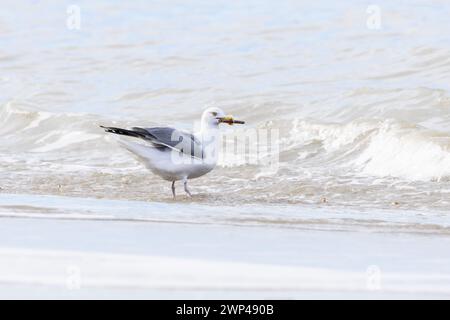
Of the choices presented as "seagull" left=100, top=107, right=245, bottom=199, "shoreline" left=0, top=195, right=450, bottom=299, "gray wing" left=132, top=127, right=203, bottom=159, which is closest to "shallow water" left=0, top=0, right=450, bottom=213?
"seagull" left=100, top=107, right=245, bottom=199

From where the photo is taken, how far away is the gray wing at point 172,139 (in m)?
9.35

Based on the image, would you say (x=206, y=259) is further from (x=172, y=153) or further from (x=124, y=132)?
(x=172, y=153)

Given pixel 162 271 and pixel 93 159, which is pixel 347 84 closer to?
pixel 93 159

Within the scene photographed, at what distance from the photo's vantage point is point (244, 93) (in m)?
16.0

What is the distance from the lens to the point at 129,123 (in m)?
14.7

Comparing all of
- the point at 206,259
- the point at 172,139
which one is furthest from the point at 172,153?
the point at 206,259

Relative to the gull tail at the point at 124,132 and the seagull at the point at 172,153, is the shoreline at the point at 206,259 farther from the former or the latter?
the seagull at the point at 172,153

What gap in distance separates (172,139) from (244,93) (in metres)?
6.69

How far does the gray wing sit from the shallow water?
0.44 meters

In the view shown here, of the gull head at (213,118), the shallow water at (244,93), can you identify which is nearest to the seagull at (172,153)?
the shallow water at (244,93)

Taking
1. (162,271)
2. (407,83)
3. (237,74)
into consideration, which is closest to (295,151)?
(407,83)

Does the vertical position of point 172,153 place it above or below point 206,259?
above

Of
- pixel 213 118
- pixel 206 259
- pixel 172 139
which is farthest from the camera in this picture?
pixel 213 118

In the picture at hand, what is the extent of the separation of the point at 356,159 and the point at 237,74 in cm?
596
